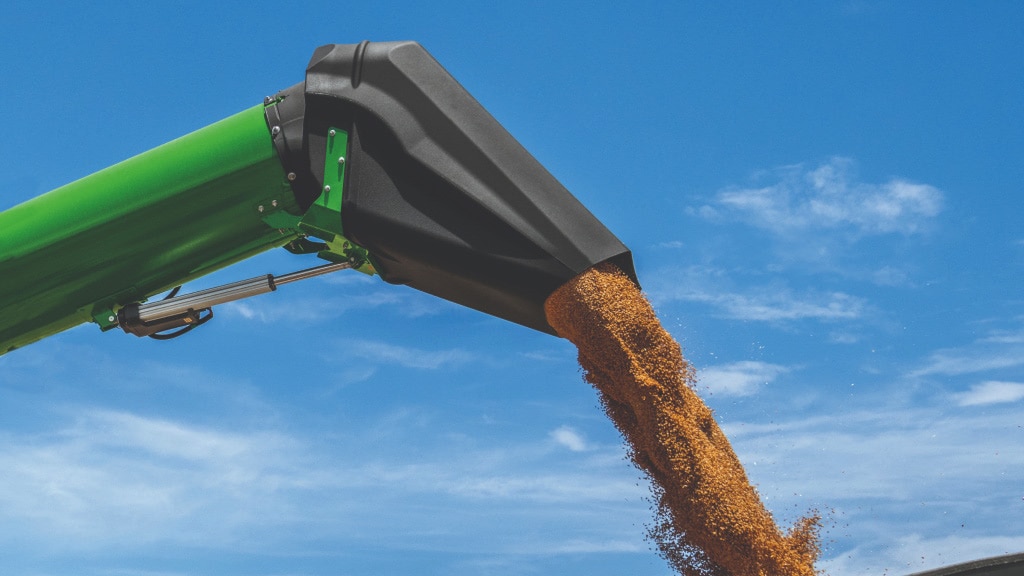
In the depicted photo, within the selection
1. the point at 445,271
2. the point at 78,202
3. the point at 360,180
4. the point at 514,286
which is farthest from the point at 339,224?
the point at 78,202

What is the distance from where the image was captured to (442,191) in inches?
210

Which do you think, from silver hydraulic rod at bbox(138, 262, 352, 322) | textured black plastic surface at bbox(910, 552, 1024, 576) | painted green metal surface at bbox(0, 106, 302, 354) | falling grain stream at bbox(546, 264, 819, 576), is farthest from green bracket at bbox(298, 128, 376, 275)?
textured black plastic surface at bbox(910, 552, 1024, 576)

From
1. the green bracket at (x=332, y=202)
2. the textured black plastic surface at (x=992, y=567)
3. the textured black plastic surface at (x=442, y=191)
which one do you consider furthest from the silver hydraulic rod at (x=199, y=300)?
the textured black plastic surface at (x=992, y=567)

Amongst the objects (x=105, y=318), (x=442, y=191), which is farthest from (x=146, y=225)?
(x=442, y=191)

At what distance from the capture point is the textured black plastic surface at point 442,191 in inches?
205

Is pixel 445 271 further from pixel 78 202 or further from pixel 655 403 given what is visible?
pixel 78 202

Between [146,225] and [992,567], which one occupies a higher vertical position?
[146,225]

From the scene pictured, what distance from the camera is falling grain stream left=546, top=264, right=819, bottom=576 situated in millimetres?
4984

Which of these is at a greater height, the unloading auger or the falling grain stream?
the unloading auger

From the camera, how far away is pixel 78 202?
5809 millimetres

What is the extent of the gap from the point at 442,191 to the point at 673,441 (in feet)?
5.58

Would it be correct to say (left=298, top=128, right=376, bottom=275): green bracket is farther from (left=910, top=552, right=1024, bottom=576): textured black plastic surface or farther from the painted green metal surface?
(left=910, top=552, right=1024, bottom=576): textured black plastic surface

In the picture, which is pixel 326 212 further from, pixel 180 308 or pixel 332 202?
pixel 180 308

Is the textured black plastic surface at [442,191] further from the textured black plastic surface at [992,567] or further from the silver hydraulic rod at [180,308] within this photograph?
the textured black plastic surface at [992,567]
